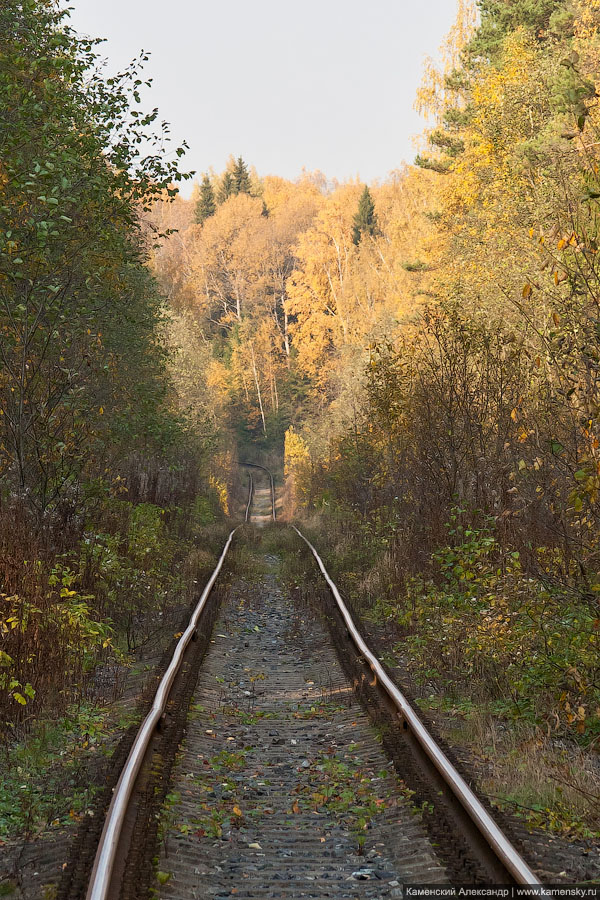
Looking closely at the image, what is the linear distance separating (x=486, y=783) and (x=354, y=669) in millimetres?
3504

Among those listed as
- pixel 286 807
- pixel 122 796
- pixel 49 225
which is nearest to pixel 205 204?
pixel 49 225

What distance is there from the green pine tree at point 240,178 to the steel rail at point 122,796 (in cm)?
7395

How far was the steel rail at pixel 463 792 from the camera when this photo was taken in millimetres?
3779

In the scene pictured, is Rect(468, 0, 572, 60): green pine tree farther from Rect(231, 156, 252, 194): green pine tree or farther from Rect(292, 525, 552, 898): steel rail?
Rect(231, 156, 252, 194): green pine tree

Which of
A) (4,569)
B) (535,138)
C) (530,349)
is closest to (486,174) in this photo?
(535,138)

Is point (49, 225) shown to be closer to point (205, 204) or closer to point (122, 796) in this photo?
point (122, 796)

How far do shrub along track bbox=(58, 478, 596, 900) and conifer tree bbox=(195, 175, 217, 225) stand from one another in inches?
2783

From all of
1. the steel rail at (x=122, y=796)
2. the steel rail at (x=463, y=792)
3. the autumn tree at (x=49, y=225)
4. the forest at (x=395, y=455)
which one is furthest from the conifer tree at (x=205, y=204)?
the steel rail at (x=463, y=792)

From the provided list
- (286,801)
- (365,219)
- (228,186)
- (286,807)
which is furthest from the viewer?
(228,186)

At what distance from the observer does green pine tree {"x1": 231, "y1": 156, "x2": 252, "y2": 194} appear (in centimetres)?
7738

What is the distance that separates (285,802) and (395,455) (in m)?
11.4

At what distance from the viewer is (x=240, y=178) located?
77.6 metres

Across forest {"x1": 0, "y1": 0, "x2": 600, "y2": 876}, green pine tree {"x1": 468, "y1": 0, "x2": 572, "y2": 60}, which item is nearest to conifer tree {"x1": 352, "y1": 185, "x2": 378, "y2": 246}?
green pine tree {"x1": 468, "y1": 0, "x2": 572, "y2": 60}

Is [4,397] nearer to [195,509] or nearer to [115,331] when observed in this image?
[115,331]
